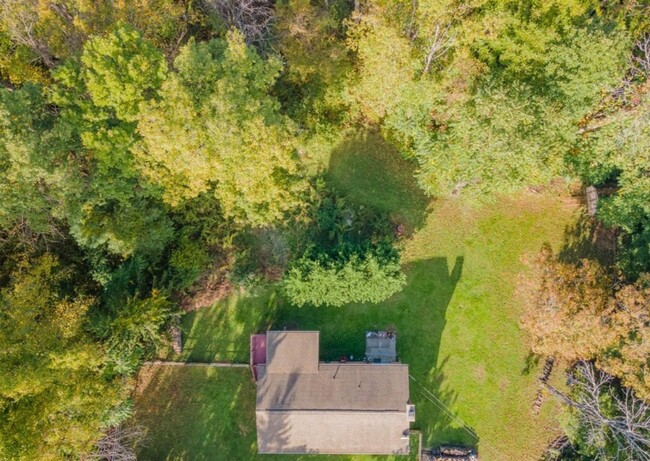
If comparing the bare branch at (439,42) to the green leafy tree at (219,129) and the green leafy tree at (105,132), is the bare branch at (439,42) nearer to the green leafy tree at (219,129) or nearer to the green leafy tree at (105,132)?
the green leafy tree at (219,129)

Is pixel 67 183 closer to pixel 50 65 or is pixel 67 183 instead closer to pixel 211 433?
pixel 50 65

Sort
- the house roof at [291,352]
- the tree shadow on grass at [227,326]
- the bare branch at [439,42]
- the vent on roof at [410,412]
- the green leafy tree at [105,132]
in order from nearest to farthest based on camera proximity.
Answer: the green leafy tree at [105,132] < the bare branch at [439,42] < the vent on roof at [410,412] < the house roof at [291,352] < the tree shadow on grass at [227,326]

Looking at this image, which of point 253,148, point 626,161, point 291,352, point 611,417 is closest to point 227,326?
point 291,352

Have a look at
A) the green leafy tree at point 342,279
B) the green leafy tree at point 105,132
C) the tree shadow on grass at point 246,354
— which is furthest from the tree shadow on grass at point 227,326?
the green leafy tree at point 105,132

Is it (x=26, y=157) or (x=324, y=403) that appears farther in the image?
(x=324, y=403)

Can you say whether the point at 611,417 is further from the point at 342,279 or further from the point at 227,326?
the point at 227,326

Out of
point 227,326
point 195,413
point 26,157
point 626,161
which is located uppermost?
point 626,161

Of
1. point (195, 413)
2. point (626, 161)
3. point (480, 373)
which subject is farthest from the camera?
point (480, 373)

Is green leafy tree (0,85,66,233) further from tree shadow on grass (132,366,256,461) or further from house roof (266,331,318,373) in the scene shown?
house roof (266,331,318,373)
